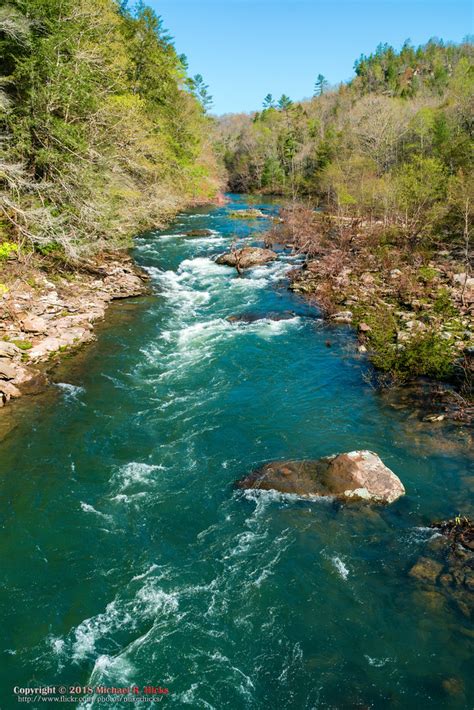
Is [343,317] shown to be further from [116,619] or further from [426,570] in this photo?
[116,619]

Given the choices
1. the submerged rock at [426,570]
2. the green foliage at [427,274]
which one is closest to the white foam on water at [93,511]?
the submerged rock at [426,570]

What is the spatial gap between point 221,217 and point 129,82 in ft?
49.7

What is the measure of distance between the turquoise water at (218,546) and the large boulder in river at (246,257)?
43.7ft

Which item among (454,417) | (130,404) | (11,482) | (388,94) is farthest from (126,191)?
(388,94)

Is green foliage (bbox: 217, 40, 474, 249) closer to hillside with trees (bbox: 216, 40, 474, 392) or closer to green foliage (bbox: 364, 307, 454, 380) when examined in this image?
hillside with trees (bbox: 216, 40, 474, 392)

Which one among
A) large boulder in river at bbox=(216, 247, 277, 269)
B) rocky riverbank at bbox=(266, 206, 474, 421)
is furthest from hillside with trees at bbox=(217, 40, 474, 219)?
large boulder in river at bbox=(216, 247, 277, 269)

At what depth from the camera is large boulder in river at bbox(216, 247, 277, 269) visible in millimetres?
25766

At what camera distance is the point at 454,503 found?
8.16m

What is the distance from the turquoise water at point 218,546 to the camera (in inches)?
220

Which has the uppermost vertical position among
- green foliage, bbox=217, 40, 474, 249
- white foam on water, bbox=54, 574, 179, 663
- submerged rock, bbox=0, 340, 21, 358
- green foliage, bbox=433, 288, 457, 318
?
green foliage, bbox=217, 40, 474, 249

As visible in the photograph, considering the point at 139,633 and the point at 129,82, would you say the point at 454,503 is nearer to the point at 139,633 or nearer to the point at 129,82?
the point at 139,633

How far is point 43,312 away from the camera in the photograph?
15.1m

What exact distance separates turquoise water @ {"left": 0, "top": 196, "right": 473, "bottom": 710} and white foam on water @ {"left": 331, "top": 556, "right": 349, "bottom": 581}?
22mm

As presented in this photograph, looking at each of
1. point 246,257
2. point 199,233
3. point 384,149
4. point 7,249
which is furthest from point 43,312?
point 384,149
